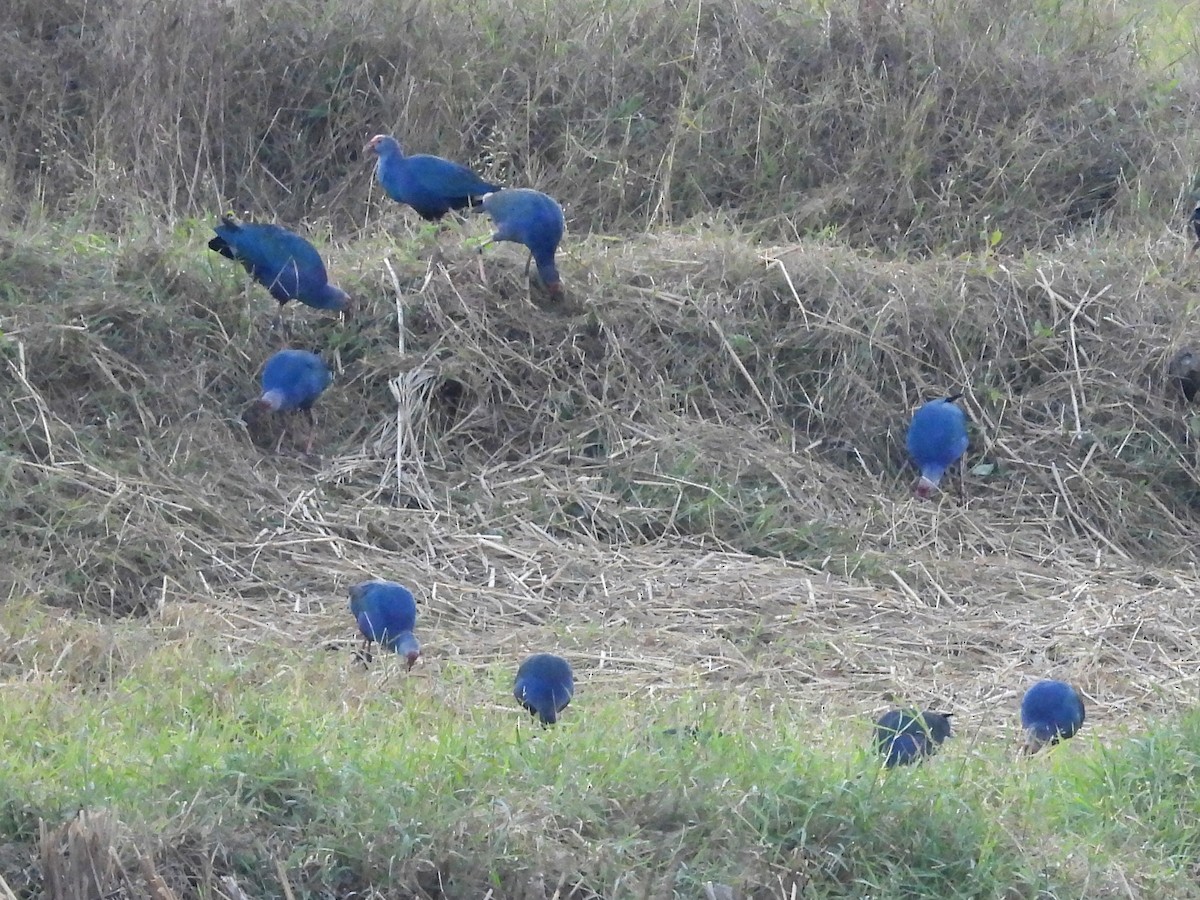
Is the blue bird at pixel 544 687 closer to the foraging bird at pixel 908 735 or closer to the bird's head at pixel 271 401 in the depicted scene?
the foraging bird at pixel 908 735

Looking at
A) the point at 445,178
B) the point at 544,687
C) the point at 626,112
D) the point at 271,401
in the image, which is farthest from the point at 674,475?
the point at 626,112

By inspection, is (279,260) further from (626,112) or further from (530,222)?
(626,112)

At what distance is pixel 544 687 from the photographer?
462 cm

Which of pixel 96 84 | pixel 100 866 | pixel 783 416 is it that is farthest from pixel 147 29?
pixel 100 866

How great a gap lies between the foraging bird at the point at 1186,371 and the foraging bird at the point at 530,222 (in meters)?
2.70

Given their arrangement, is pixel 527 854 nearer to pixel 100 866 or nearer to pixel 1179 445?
pixel 100 866

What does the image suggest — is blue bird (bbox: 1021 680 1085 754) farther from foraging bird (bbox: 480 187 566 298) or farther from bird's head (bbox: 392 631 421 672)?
foraging bird (bbox: 480 187 566 298)

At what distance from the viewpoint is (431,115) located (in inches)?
361

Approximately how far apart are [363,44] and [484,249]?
2480mm

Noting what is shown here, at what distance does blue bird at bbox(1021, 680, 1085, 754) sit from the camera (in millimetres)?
4773

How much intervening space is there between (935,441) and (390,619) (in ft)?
8.11

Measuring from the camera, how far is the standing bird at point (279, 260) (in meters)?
6.70

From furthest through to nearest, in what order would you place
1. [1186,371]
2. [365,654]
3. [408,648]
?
[1186,371], [365,654], [408,648]

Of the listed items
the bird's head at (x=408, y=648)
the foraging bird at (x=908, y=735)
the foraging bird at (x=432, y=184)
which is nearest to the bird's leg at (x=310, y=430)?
the foraging bird at (x=432, y=184)
